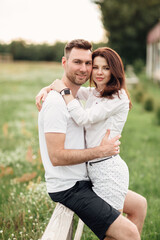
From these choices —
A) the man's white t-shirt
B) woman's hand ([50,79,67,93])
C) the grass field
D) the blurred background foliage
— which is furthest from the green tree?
the man's white t-shirt

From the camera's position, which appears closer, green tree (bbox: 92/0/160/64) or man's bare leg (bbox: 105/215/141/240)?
man's bare leg (bbox: 105/215/141/240)

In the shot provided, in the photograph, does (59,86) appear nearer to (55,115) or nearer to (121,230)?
(55,115)

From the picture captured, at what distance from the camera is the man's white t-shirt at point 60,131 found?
2576mm

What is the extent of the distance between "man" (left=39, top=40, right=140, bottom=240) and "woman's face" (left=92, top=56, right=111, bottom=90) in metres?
0.36

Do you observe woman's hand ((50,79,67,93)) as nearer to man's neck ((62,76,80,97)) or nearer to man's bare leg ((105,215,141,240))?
man's neck ((62,76,80,97))

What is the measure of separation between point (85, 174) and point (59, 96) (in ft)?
2.43

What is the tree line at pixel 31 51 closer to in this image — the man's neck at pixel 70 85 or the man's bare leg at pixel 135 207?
the man's neck at pixel 70 85

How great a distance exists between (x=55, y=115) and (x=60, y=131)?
14 cm

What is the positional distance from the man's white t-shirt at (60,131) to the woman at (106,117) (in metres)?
0.08

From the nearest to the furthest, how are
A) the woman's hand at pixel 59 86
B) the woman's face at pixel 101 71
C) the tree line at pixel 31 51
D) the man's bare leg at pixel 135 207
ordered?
the woman's hand at pixel 59 86 < the woman's face at pixel 101 71 < the man's bare leg at pixel 135 207 < the tree line at pixel 31 51

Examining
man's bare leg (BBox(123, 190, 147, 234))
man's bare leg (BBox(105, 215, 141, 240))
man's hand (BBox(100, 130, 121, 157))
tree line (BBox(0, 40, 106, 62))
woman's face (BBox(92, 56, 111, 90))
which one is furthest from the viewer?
tree line (BBox(0, 40, 106, 62))

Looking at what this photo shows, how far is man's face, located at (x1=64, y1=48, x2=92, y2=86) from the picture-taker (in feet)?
9.58

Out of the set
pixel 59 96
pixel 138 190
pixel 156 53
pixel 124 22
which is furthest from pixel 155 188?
pixel 124 22

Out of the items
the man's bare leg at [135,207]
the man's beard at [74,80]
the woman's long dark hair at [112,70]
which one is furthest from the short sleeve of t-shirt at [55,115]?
the man's bare leg at [135,207]
